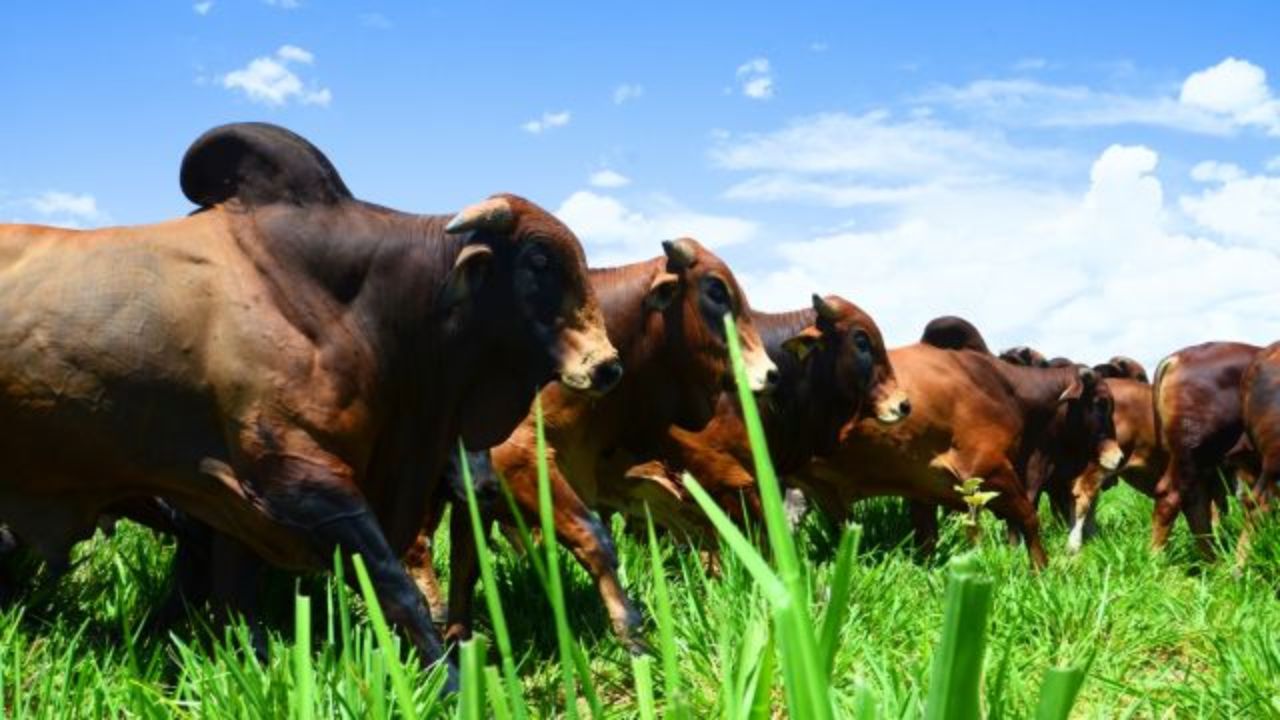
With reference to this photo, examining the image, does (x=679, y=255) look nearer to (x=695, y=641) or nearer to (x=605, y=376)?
(x=605, y=376)

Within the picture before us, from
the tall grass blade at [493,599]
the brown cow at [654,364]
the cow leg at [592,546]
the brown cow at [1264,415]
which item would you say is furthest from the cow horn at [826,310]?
the tall grass blade at [493,599]

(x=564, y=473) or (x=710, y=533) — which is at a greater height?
(x=564, y=473)

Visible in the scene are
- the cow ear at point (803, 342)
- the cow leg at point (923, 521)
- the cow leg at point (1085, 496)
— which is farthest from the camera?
the cow leg at point (1085, 496)

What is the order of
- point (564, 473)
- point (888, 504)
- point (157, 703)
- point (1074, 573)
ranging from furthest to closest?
point (888, 504), point (1074, 573), point (564, 473), point (157, 703)

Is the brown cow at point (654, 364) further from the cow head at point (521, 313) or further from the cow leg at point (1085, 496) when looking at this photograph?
the cow leg at point (1085, 496)

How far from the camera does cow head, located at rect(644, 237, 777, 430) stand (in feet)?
21.1

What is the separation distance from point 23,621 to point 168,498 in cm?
106

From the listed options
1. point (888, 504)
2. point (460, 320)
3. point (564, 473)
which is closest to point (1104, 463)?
point (888, 504)

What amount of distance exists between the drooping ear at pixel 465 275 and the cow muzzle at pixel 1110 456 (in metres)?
9.46

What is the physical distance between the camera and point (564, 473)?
5.96 metres

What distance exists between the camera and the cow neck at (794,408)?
8.32m

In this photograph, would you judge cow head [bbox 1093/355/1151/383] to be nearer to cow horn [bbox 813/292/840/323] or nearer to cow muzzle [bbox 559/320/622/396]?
cow horn [bbox 813/292/840/323]

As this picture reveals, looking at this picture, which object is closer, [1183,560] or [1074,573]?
[1074,573]

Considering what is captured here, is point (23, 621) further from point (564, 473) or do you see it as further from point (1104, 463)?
point (1104, 463)
